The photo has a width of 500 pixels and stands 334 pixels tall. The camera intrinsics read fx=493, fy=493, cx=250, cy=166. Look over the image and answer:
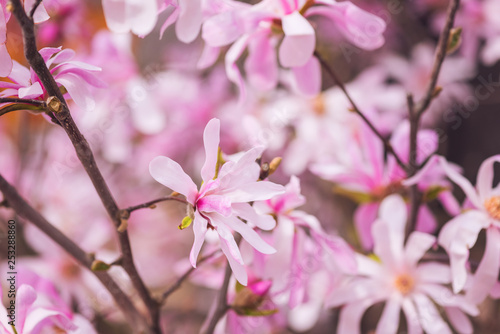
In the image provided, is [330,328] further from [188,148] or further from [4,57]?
[4,57]

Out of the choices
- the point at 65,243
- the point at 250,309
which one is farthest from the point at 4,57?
the point at 250,309

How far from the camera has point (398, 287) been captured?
0.54 meters

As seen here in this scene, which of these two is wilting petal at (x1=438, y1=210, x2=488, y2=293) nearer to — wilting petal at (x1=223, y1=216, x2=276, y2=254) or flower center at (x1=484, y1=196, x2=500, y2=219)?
flower center at (x1=484, y1=196, x2=500, y2=219)

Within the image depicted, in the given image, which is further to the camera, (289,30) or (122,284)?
(122,284)

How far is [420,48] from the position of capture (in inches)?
40.8

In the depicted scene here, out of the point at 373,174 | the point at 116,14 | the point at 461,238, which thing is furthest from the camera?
the point at 373,174

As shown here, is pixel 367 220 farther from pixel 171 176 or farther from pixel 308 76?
Result: pixel 171 176

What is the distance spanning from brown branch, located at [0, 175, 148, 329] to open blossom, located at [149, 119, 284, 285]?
Answer: 0.46ft

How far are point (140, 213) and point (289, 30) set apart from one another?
2.17 feet

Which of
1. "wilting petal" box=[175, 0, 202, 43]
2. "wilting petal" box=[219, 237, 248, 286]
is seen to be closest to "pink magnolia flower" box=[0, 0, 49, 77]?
"wilting petal" box=[175, 0, 202, 43]

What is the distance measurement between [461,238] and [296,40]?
0.23 meters

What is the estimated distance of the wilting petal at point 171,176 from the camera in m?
0.35

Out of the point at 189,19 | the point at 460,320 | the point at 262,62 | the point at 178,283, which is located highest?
the point at 189,19

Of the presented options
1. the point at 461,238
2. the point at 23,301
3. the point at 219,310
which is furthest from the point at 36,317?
the point at 461,238
